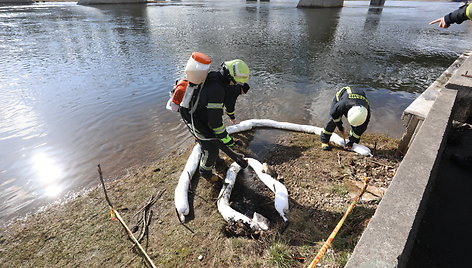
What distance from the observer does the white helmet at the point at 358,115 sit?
4.54m

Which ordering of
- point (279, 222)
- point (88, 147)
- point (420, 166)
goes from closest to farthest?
1. point (420, 166)
2. point (279, 222)
3. point (88, 147)

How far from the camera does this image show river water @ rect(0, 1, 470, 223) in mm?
5547

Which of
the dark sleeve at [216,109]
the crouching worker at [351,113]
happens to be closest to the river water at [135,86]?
the crouching worker at [351,113]

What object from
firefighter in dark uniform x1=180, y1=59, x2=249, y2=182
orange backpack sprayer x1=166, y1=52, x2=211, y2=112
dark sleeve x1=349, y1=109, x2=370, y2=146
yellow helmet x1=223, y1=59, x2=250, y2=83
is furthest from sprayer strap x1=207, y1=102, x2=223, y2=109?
dark sleeve x1=349, y1=109, x2=370, y2=146

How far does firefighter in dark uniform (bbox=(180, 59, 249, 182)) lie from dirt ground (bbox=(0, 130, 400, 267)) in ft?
2.11

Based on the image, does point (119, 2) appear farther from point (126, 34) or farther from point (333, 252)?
point (333, 252)

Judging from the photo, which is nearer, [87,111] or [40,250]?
[40,250]

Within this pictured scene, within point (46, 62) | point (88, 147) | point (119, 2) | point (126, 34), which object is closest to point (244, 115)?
point (88, 147)

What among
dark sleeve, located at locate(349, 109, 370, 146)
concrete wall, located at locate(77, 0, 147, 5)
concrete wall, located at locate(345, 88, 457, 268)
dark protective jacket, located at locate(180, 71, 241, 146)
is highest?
concrete wall, located at locate(77, 0, 147, 5)

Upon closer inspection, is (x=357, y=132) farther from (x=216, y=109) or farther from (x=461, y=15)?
(x=216, y=109)

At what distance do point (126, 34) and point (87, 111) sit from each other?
1423 centimetres

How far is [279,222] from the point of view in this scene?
139 inches

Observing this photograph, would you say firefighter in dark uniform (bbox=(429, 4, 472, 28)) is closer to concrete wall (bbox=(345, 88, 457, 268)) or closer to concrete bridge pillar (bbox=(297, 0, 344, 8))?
concrete wall (bbox=(345, 88, 457, 268))

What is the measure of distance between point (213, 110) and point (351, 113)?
263 cm
